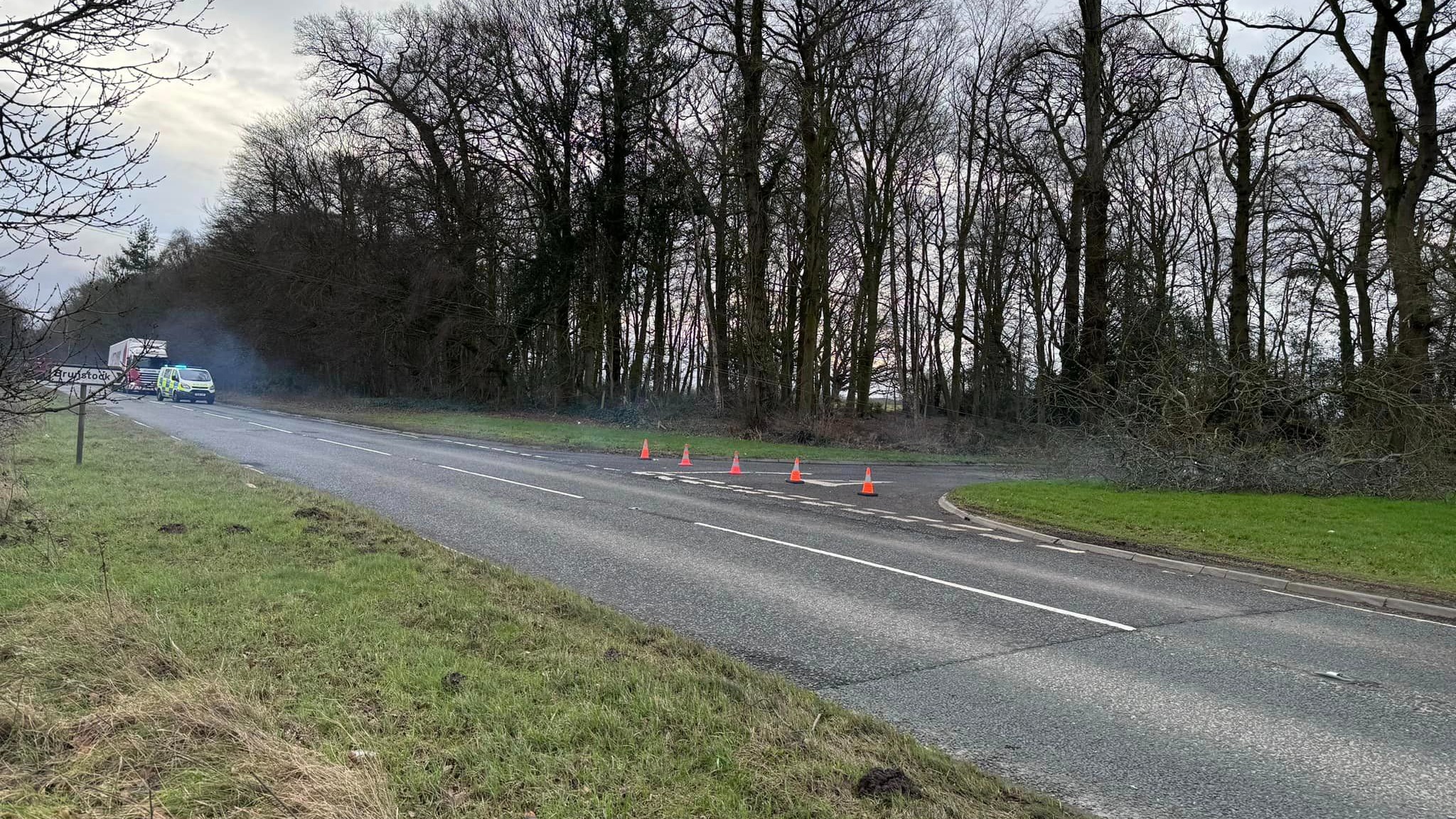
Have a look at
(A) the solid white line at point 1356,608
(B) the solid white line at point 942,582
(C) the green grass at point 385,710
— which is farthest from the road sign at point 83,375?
(A) the solid white line at point 1356,608

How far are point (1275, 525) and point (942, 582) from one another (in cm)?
671

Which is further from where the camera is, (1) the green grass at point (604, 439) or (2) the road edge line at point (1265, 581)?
(1) the green grass at point (604, 439)

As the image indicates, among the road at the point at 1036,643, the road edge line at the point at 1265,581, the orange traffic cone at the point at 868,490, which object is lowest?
the road at the point at 1036,643

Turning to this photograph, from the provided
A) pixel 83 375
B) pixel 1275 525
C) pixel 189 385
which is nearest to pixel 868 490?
pixel 1275 525

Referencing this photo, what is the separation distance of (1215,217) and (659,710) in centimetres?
3917

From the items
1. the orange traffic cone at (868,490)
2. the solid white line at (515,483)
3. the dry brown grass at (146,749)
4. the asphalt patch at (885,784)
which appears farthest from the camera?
the orange traffic cone at (868,490)

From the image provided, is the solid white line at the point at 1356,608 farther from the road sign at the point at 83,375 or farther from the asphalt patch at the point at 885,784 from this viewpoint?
the road sign at the point at 83,375

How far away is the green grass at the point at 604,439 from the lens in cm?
2530

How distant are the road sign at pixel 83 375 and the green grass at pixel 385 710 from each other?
1.43 meters

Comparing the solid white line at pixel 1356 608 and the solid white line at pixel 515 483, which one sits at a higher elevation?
the solid white line at pixel 515 483

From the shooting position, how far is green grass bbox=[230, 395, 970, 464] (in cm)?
2530

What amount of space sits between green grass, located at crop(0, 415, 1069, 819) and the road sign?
56.5 inches

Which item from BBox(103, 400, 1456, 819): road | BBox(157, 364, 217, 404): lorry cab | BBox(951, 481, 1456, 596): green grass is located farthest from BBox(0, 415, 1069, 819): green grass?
BBox(157, 364, 217, 404): lorry cab

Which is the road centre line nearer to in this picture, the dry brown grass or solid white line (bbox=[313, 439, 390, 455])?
solid white line (bbox=[313, 439, 390, 455])
